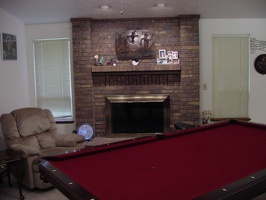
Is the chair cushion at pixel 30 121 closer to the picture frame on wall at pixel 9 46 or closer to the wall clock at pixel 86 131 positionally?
the picture frame on wall at pixel 9 46

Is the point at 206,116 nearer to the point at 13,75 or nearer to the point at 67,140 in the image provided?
the point at 67,140

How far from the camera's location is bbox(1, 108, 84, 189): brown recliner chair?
132 inches

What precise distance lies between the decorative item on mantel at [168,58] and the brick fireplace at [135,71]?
0.09m

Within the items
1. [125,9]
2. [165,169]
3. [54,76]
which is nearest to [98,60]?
[54,76]

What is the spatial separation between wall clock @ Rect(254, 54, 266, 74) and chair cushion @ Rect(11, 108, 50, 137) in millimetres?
4210

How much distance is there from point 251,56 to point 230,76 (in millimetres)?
580

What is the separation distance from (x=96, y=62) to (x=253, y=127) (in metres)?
3.37

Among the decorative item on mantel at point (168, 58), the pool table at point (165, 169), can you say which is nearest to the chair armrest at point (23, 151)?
the pool table at point (165, 169)

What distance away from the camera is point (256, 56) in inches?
222

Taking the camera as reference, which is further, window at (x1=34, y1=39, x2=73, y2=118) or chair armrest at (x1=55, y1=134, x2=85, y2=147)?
window at (x1=34, y1=39, x2=73, y2=118)

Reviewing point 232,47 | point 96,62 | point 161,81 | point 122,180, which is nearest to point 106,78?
point 96,62

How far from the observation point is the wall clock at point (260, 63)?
18.5 ft

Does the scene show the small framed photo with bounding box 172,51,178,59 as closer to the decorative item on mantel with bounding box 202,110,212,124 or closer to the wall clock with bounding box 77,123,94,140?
the decorative item on mantel with bounding box 202,110,212,124

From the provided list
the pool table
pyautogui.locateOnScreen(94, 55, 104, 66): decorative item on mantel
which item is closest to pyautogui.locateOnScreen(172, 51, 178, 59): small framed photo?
pyautogui.locateOnScreen(94, 55, 104, 66): decorative item on mantel
